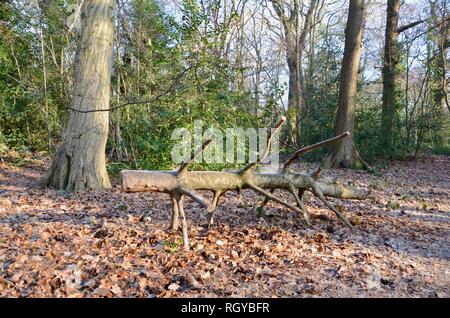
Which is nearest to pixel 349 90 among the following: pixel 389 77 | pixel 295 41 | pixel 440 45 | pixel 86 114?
pixel 389 77

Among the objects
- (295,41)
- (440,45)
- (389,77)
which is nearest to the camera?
(440,45)

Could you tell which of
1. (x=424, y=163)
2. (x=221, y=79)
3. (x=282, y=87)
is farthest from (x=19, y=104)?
(x=424, y=163)

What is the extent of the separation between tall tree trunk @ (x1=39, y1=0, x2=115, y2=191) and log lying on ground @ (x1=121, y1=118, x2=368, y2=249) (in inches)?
124

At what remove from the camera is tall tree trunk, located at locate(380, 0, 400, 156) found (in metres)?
13.7

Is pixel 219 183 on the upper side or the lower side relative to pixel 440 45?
lower

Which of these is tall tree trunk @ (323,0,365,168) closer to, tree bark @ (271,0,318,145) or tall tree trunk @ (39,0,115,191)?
tree bark @ (271,0,318,145)

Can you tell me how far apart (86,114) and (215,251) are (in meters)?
4.25

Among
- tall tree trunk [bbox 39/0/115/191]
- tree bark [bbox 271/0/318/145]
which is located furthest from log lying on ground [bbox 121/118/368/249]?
tree bark [bbox 271/0/318/145]

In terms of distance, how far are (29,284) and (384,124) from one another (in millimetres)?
13314

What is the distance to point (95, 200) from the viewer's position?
20.0 feet

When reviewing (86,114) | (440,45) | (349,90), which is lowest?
(86,114)

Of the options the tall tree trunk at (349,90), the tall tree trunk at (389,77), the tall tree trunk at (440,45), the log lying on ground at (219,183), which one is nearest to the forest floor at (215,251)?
the log lying on ground at (219,183)

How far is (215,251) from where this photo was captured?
3.77 metres

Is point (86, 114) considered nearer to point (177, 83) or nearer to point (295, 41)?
point (177, 83)
